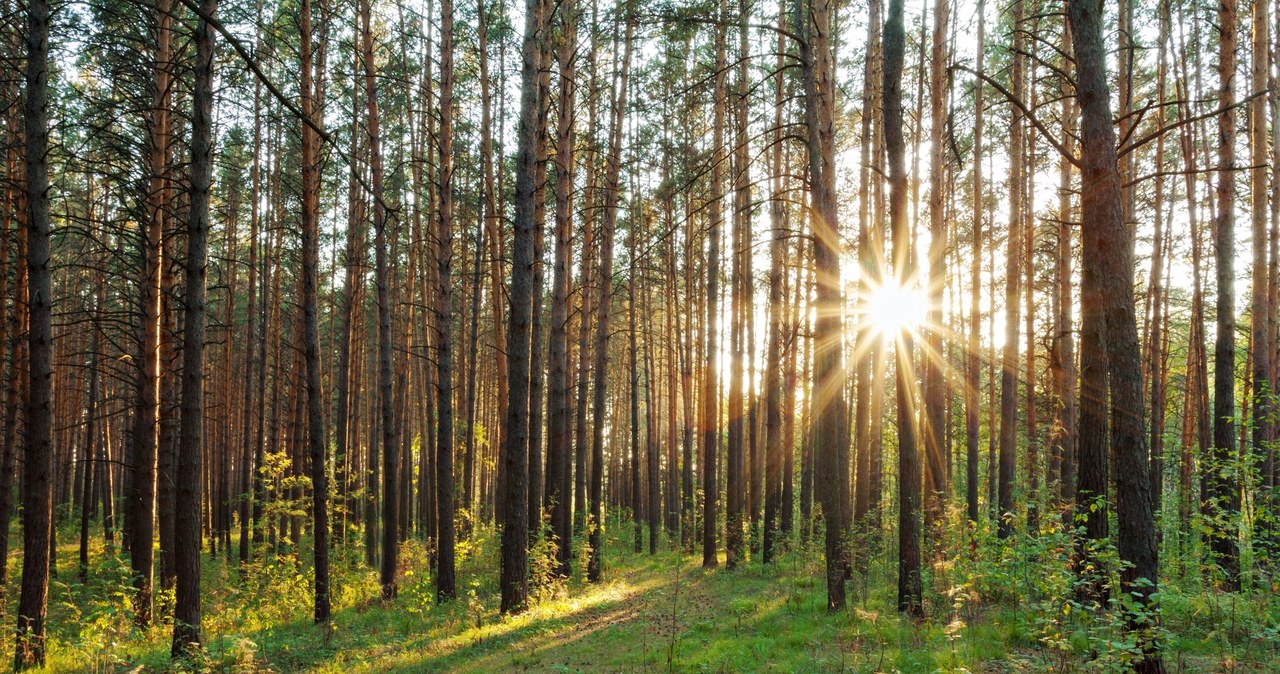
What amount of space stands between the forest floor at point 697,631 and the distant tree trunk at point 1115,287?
808mm

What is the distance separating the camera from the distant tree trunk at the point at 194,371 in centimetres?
801

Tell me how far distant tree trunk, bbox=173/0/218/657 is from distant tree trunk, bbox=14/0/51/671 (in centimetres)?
163

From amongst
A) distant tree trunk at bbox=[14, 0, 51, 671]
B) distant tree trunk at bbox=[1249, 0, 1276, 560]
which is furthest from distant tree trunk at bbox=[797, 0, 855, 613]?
distant tree trunk at bbox=[14, 0, 51, 671]

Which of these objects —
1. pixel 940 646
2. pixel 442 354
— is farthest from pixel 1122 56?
pixel 442 354

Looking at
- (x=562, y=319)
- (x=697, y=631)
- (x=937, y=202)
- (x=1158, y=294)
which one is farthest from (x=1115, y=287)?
(x=1158, y=294)

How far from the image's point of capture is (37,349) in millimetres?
8375

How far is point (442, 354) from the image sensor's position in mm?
12812

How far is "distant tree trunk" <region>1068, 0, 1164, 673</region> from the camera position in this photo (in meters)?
6.12

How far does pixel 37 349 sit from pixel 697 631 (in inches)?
349

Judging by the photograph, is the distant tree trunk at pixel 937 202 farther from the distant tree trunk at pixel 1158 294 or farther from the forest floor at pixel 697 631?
the distant tree trunk at pixel 1158 294

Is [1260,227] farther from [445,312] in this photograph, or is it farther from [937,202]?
[445,312]

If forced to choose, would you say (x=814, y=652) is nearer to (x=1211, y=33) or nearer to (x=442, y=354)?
(x=442, y=354)

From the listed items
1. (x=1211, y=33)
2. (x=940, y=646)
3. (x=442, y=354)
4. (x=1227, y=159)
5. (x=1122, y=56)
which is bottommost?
(x=940, y=646)

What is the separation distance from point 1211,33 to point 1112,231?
48.8ft
